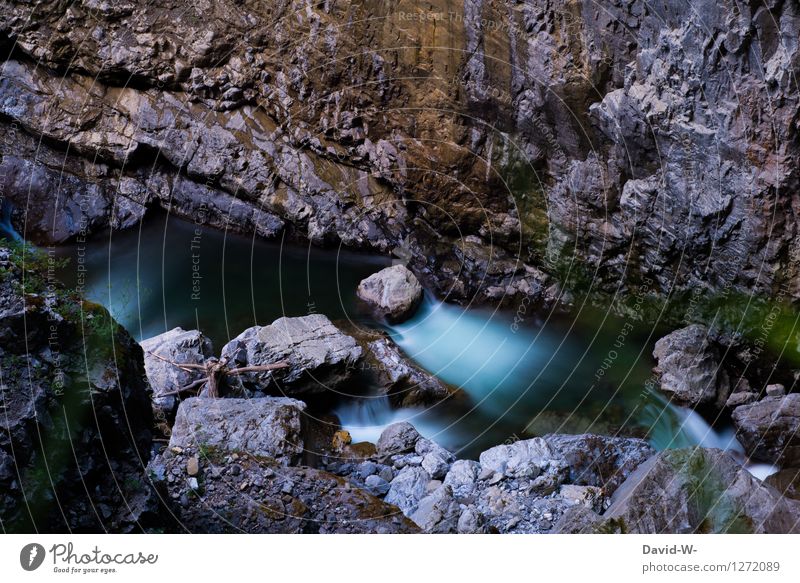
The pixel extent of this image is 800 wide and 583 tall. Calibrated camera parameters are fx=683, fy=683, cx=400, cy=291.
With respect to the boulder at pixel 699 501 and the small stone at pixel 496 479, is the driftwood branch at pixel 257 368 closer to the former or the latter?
the small stone at pixel 496 479

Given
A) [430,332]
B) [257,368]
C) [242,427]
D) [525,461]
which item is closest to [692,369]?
[525,461]

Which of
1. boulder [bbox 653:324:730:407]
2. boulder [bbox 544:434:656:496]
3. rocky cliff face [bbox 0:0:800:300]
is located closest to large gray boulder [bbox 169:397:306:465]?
boulder [bbox 544:434:656:496]

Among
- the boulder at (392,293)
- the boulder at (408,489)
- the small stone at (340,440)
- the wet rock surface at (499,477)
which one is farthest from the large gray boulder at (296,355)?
the boulder at (408,489)

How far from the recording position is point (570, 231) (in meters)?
8.35

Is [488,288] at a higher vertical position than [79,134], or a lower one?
lower

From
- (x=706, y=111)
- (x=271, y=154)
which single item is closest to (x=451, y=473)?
(x=706, y=111)

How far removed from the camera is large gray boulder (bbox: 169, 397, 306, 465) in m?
5.40

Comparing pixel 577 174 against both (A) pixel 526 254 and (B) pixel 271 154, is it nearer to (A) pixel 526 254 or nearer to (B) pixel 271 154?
(A) pixel 526 254

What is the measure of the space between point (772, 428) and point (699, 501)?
2265 mm

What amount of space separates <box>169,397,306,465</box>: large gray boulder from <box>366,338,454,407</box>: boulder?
1406mm

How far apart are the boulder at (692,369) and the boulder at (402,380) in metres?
2.31

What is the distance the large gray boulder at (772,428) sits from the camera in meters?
6.21

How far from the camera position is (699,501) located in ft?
15.2

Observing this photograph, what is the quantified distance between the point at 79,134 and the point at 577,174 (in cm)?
666
